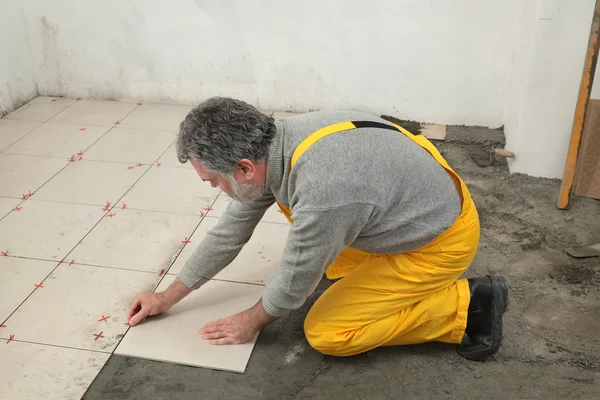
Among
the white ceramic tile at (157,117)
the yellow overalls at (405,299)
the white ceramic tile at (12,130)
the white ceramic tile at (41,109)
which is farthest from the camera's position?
the white ceramic tile at (41,109)

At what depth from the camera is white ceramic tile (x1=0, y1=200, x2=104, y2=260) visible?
2303 millimetres

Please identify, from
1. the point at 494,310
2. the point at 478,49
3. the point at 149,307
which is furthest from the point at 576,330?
the point at 478,49

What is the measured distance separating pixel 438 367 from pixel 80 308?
1203 mm

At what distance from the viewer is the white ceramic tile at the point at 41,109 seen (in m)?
3.50

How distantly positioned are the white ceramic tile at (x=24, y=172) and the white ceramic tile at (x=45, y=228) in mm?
158

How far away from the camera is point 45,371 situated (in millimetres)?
1758

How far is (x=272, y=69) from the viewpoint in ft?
11.4

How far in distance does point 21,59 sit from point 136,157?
123 centimetres

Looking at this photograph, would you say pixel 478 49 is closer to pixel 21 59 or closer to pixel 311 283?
pixel 311 283

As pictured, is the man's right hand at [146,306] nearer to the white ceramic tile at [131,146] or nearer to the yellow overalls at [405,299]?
the yellow overalls at [405,299]

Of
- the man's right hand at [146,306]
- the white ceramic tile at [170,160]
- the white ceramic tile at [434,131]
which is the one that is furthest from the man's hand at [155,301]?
the white ceramic tile at [434,131]

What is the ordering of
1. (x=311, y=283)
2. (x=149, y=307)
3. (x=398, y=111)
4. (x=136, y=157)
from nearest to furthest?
(x=311, y=283) < (x=149, y=307) < (x=136, y=157) < (x=398, y=111)

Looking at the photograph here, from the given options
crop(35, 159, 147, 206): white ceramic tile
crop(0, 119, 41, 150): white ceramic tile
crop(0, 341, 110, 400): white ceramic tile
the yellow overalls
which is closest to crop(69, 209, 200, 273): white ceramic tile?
crop(35, 159, 147, 206): white ceramic tile

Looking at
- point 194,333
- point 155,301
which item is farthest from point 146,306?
point 194,333
